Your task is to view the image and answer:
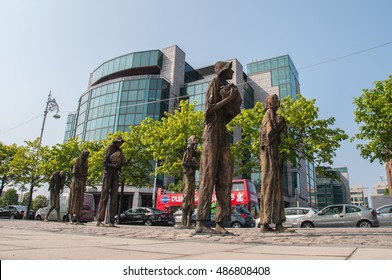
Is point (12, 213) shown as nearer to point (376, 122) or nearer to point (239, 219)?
point (239, 219)

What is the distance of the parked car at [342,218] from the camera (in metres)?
15.2

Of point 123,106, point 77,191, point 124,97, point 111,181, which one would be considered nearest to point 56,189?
point 77,191

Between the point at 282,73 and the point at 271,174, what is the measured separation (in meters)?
54.3

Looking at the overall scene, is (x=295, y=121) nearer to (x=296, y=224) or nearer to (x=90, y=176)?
(x=296, y=224)

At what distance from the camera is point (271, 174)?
6.51m

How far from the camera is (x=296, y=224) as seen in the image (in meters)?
17.5

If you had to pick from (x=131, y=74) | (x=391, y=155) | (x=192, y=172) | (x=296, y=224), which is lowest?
(x=296, y=224)

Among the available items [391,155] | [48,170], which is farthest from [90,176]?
[391,155]

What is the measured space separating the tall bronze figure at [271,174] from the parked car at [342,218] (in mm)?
11131

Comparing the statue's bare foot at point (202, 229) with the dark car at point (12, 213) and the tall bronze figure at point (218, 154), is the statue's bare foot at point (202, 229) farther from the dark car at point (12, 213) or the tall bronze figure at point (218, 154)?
the dark car at point (12, 213)

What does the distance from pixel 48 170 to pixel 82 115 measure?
20110 millimetres

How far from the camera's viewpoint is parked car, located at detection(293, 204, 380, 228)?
15.2 metres

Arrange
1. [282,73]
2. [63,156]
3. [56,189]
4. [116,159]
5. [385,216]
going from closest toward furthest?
1. [116,159]
2. [56,189]
3. [385,216]
4. [63,156]
5. [282,73]

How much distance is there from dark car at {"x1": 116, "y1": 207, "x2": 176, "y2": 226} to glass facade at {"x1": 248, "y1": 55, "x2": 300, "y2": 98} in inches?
1590
